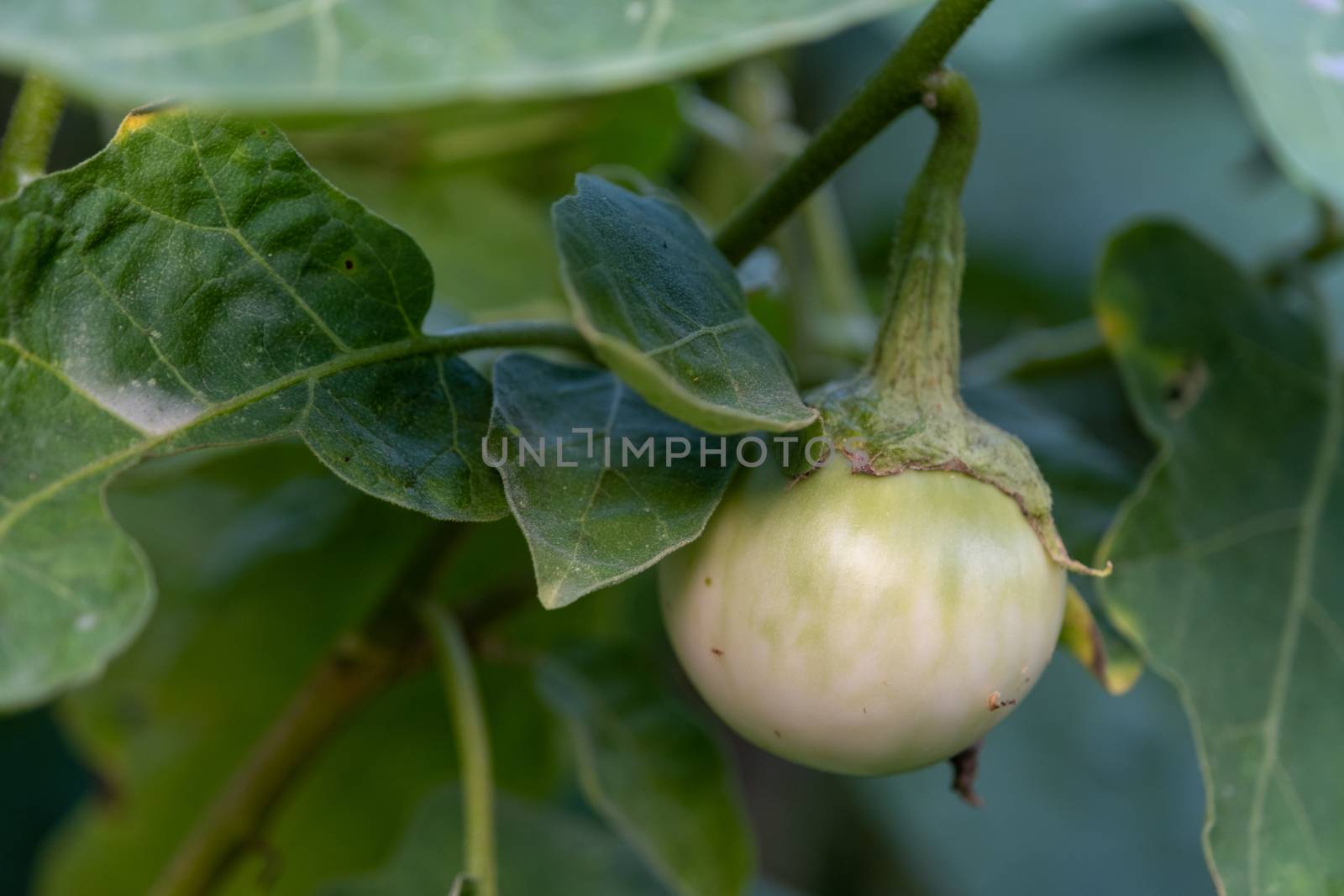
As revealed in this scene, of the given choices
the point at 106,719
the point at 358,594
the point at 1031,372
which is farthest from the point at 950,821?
the point at 106,719

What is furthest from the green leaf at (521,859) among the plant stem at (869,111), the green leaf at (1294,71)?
the green leaf at (1294,71)

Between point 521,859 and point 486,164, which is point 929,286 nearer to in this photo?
point 521,859

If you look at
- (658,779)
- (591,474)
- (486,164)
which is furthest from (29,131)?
(486,164)

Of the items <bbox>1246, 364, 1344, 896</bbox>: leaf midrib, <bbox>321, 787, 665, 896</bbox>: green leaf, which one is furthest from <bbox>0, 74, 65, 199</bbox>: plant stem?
<bbox>1246, 364, 1344, 896</bbox>: leaf midrib

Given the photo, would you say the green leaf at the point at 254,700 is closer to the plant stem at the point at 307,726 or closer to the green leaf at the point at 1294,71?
the plant stem at the point at 307,726

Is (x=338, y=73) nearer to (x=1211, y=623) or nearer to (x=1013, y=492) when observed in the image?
(x=1013, y=492)
